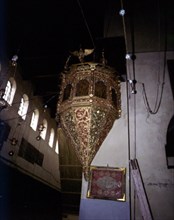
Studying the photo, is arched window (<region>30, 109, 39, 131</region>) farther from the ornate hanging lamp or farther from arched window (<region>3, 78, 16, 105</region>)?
the ornate hanging lamp

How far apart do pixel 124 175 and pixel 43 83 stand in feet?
32.5

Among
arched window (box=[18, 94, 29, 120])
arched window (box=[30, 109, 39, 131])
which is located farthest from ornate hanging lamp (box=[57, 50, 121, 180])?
arched window (box=[30, 109, 39, 131])

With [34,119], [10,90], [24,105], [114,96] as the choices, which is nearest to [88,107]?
[114,96]

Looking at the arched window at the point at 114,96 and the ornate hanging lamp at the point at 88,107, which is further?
the arched window at the point at 114,96

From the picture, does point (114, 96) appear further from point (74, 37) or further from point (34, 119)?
point (34, 119)

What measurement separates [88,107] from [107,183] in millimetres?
1712

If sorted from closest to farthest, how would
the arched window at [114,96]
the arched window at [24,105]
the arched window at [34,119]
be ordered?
the arched window at [114,96]
the arched window at [24,105]
the arched window at [34,119]

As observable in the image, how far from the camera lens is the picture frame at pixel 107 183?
4.39m

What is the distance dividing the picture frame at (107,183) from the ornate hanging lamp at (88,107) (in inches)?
8.8

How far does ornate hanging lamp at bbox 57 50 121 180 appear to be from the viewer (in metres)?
4.57

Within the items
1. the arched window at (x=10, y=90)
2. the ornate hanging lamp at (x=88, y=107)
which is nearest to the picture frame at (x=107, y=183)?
the ornate hanging lamp at (x=88, y=107)

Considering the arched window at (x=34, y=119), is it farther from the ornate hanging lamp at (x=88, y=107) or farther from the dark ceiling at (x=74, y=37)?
the ornate hanging lamp at (x=88, y=107)

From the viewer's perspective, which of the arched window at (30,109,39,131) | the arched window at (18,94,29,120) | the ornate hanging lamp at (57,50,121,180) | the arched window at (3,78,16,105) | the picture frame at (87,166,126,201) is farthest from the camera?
the arched window at (30,109,39,131)

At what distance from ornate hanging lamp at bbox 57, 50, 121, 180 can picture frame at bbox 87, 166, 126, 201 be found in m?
0.22
